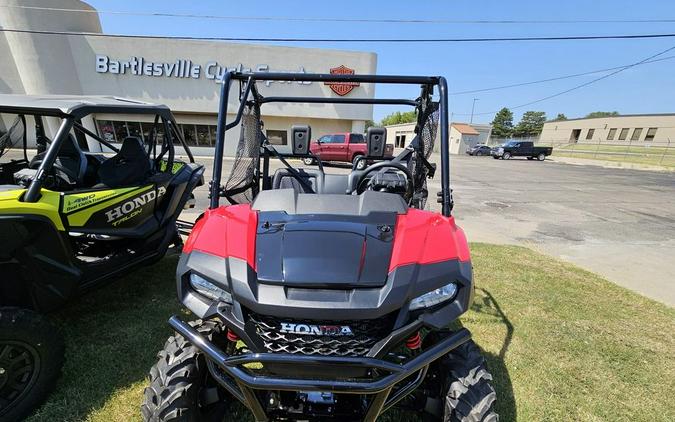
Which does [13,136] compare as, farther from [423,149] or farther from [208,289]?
[423,149]

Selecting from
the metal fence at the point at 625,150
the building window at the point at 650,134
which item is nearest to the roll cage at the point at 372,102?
the metal fence at the point at 625,150

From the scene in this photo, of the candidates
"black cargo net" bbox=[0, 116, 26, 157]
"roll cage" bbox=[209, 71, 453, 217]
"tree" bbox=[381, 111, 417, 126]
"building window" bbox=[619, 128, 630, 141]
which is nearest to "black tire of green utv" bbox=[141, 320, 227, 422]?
"roll cage" bbox=[209, 71, 453, 217]

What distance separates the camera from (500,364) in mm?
2707

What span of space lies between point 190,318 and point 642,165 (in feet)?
115

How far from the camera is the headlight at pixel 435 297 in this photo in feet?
4.75

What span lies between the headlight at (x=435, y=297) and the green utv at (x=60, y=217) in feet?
7.26

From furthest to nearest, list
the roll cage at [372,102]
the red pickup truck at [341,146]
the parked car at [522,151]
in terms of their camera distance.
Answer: the parked car at [522,151], the red pickup truck at [341,146], the roll cage at [372,102]

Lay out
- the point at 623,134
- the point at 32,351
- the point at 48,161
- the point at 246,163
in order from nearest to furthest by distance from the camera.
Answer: the point at 32,351 < the point at 48,161 < the point at 246,163 < the point at 623,134

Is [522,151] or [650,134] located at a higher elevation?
[650,134]

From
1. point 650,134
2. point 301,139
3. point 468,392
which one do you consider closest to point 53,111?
point 301,139

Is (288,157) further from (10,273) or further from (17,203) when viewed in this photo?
(10,273)

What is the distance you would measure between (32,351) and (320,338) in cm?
188

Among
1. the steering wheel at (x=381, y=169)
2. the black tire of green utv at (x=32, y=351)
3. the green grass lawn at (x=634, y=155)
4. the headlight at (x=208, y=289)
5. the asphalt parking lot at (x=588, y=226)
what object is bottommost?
the green grass lawn at (x=634, y=155)

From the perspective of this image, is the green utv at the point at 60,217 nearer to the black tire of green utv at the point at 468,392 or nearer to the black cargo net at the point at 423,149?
the black tire of green utv at the point at 468,392
